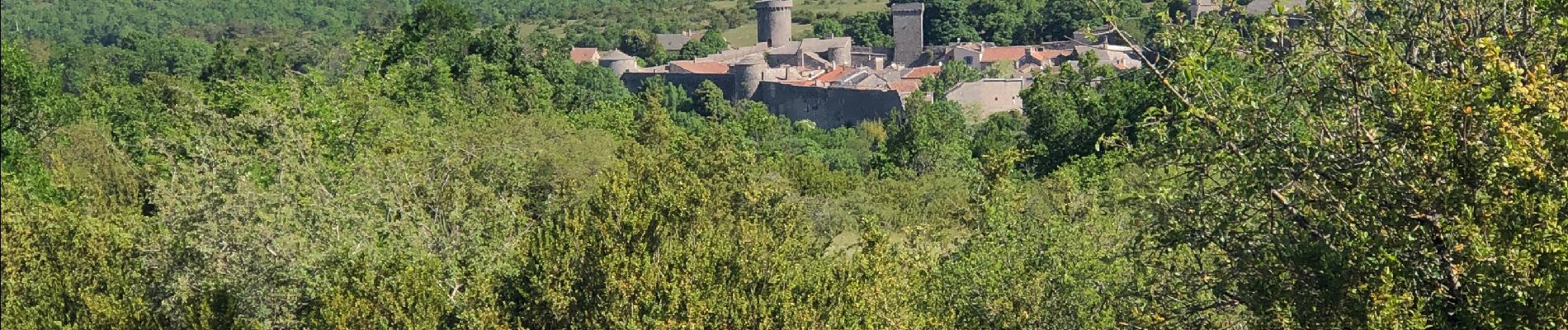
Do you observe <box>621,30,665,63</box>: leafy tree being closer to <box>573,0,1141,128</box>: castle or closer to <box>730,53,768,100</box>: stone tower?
<box>573,0,1141,128</box>: castle

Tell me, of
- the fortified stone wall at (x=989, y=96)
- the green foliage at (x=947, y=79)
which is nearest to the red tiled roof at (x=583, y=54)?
the green foliage at (x=947, y=79)

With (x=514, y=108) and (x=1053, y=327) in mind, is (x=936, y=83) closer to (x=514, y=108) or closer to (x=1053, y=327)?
(x=514, y=108)

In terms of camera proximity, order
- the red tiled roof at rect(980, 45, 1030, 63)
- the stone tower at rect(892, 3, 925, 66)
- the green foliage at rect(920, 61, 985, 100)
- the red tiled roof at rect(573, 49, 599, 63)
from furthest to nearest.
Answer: the stone tower at rect(892, 3, 925, 66)
the red tiled roof at rect(573, 49, 599, 63)
the red tiled roof at rect(980, 45, 1030, 63)
the green foliage at rect(920, 61, 985, 100)

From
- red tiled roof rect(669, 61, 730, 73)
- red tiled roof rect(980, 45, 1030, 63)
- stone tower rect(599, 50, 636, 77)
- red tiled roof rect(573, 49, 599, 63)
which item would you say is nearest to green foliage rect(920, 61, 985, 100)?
red tiled roof rect(980, 45, 1030, 63)

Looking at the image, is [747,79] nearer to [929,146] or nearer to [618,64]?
[618,64]

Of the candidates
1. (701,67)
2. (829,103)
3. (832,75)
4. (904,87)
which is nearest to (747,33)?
(701,67)

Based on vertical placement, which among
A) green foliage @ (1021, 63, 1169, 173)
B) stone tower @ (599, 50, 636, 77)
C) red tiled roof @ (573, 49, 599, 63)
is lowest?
red tiled roof @ (573, 49, 599, 63)

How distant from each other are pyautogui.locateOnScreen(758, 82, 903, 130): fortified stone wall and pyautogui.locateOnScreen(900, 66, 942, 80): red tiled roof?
492 centimetres

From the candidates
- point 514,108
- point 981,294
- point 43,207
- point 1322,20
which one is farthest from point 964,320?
point 514,108

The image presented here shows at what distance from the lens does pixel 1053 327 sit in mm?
11617

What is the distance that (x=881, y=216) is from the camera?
26.2 metres

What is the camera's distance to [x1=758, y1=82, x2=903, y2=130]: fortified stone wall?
62844 millimetres

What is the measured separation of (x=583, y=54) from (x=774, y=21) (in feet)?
39.0

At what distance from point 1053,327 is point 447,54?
90.8 feet
